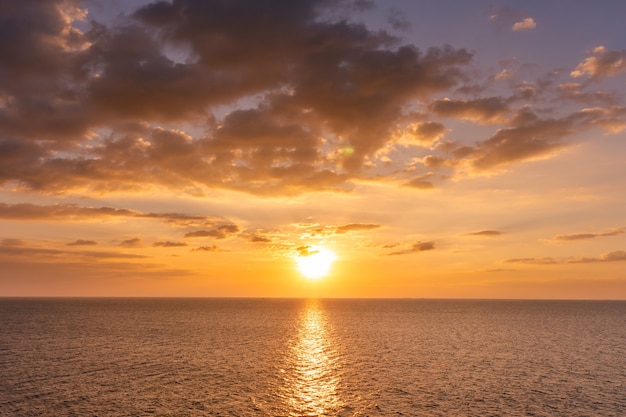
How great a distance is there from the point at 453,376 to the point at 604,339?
9017 centimetres

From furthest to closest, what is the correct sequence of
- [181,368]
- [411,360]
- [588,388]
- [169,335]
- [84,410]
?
[169,335], [411,360], [181,368], [588,388], [84,410]

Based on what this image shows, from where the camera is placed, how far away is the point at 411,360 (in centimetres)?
9312

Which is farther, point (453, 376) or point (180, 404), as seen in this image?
point (453, 376)

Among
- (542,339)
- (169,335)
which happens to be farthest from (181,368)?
(542,339)

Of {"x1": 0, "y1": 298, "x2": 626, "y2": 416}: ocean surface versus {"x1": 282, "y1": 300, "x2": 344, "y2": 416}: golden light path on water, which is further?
{"x1": 282, "y1": 300, "x2": 344, "y2": 416}: golden light path on water

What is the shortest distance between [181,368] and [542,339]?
107 m

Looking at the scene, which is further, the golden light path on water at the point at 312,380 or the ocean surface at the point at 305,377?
the golden light path on water at the point at 312,380

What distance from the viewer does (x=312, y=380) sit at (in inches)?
2926

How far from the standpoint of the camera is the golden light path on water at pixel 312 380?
58.1 meters

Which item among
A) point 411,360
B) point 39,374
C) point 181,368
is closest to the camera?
point 39,374

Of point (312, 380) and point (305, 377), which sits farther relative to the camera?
→ point (305, 377)

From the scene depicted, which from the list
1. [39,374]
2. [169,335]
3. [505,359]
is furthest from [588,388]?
[169,335]

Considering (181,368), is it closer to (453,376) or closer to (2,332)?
(453,376)

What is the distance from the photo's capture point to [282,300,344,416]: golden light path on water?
58094 mm
